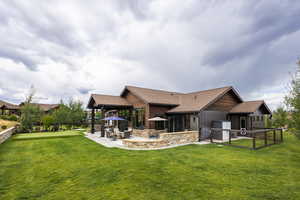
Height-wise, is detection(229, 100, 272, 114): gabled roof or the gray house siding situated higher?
detection(229, 100, 272, 114): gabled roof

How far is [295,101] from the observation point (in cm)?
663

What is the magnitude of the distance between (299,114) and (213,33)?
350 inches

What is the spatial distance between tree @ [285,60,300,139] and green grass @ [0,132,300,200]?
1854 mm

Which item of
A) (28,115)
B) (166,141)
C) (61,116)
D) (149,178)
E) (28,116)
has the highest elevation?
(28,115)

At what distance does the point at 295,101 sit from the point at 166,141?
24.5ft

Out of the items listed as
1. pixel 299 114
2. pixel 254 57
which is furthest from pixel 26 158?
pixel 254 57

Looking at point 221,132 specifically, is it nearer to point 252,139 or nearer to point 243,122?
point 252,139

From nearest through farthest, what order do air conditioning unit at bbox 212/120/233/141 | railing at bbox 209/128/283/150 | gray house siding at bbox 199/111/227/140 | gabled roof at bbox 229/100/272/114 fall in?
railing at bbox 209/128/283/150 < air conditioning unit at bbox 212/120/233/141 < gray house siding at bbox 199/111/227/140 < gabled roof at bbox 229/100/272/114

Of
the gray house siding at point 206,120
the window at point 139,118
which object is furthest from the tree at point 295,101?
the window at point 139,118

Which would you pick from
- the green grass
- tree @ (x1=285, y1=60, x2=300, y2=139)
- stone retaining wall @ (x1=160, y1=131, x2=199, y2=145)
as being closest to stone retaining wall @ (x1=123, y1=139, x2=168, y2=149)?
stone retaining wall @ (x1=160, y1=131, x2=199, y2=145)

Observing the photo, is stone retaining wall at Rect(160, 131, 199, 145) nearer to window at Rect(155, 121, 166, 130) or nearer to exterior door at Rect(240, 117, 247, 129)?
window at Rect(155, 121, 166, 130)

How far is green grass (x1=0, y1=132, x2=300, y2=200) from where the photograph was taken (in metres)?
3.99

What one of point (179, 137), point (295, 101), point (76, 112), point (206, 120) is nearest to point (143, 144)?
point (179, 137)

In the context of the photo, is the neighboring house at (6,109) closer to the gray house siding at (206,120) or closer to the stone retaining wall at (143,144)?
the stone retaining wall at (143,144)
